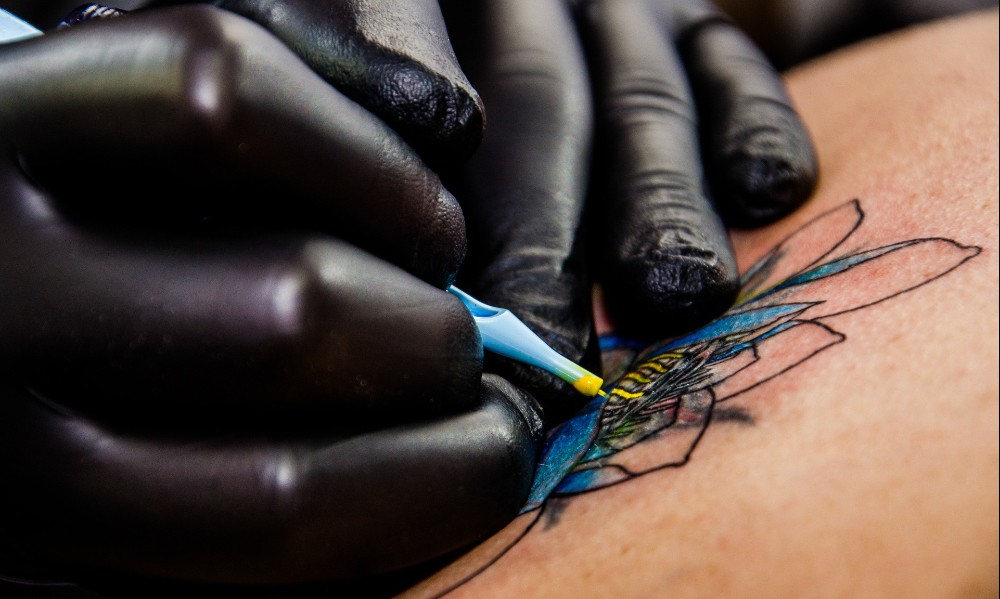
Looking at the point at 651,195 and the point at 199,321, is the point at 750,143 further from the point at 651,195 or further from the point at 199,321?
the point at 199,321

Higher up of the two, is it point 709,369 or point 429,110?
point 429,110

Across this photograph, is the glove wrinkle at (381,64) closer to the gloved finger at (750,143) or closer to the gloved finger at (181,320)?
the gloved finger at (181,320)

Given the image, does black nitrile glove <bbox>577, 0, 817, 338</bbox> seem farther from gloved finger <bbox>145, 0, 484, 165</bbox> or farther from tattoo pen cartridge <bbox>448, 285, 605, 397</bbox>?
gloved finger <bbox>145, 0, 484, 165</bbox>

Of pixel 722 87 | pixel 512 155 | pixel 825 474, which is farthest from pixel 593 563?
pixel 722 87

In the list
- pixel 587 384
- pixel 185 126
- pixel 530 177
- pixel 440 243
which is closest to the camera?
pixel 185 126

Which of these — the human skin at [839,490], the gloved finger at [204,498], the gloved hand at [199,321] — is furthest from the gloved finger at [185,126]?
the human skin at [839,490]

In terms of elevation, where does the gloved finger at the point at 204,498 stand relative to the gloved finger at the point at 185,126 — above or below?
below

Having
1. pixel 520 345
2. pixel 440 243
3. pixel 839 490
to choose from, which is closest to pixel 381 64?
pixel 440 243
